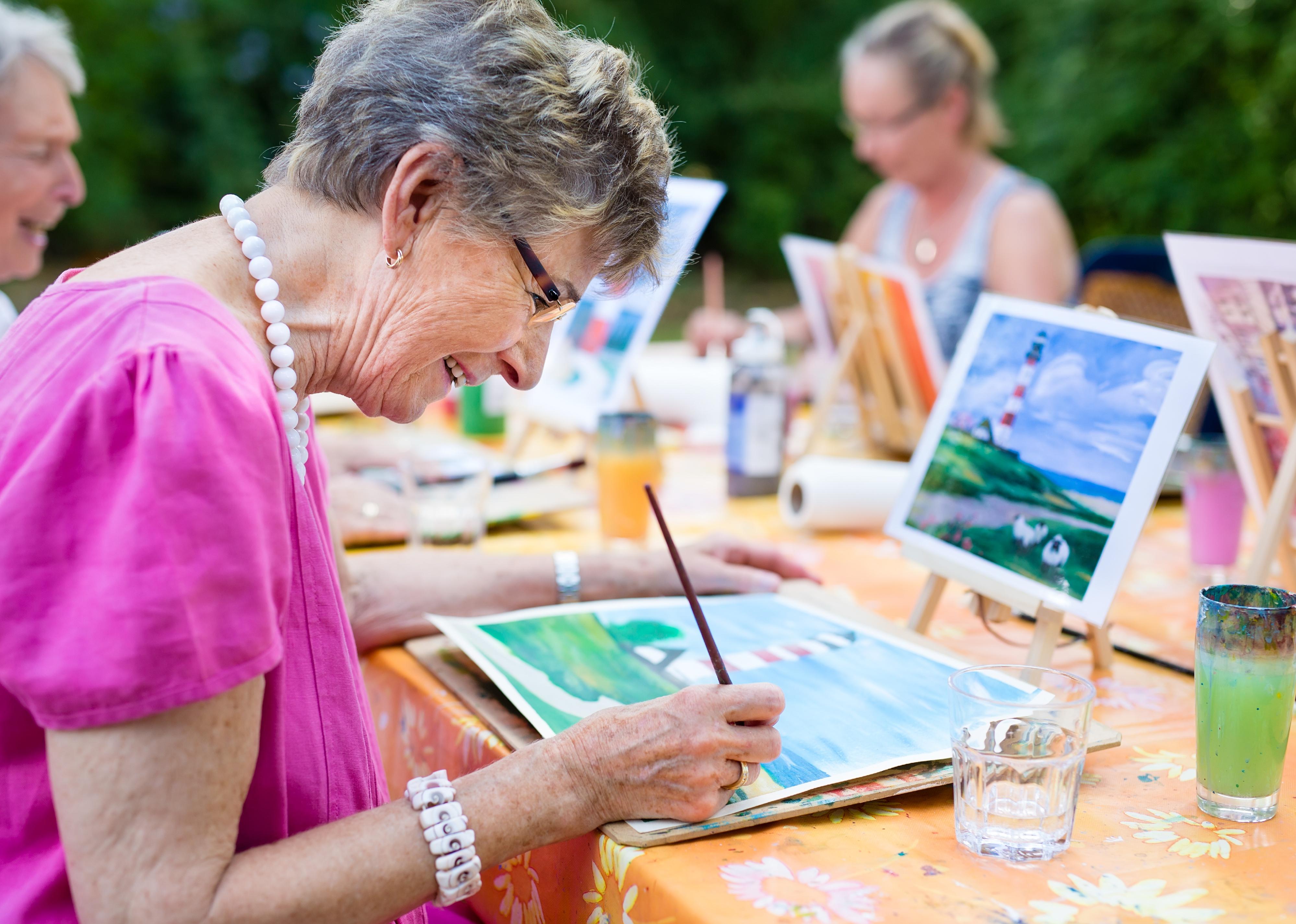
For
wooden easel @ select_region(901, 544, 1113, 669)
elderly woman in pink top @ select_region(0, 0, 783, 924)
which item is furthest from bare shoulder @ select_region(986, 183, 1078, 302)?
elderly woman in pink top @ select_region(0, 0, 783, 924)

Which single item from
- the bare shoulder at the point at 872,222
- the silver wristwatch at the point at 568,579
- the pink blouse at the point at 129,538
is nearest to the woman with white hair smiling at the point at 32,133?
the silver wristwatch at the point at 568,579

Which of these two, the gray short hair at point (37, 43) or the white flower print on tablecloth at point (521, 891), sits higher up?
the gray short hair at point (37, 43)

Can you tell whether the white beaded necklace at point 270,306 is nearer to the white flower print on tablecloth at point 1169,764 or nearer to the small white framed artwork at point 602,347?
the white flower print on tablecloth at point 1169,764

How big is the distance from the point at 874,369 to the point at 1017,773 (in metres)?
1.66

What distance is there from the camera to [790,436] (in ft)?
8.81

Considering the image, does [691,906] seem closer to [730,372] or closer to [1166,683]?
[1166,683]

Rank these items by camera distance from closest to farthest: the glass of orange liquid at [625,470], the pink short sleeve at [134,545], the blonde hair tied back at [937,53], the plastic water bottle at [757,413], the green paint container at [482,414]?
the pink short sleeve at [134,545] → the glass of orange liquid at [625,470] → the plastic water bottle at [757,413] → the green paint container at [482,414] → the blonde hair tied back at [937,53]

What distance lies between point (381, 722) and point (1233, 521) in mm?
1230

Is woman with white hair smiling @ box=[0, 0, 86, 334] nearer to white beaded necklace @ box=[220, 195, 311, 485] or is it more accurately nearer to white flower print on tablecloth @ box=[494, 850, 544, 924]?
white beaded necklace @ box=[220, 195, 311, 485]

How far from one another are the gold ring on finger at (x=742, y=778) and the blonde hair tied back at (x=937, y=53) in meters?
2.59

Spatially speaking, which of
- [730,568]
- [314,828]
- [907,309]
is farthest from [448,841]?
[907,309]

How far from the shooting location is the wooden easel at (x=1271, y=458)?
1.36 metres

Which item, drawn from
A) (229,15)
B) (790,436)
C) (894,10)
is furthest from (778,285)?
(790,436)

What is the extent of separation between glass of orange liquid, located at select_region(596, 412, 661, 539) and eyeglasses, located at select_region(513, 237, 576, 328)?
72cm
